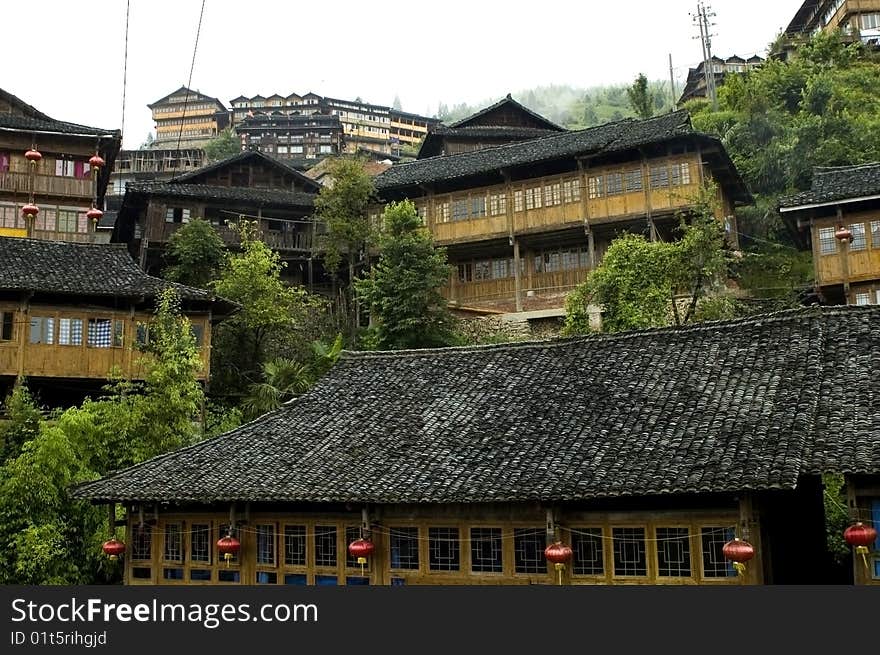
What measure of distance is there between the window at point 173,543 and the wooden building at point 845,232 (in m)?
20.6

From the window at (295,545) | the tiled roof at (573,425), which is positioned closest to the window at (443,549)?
the tiled roof at (573,425)

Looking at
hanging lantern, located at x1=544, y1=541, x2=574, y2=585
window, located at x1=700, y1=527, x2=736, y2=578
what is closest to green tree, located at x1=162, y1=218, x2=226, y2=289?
hanging lantern, located at x1=544, y1=541, x2=574, y2=585

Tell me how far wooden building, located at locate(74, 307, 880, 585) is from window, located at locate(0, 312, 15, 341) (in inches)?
411

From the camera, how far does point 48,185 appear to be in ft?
116

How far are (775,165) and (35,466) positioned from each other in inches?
1240

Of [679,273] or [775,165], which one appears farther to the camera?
[775,165]

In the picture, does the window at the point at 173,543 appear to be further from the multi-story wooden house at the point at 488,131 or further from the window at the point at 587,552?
the multi-story wooden house at the point at 488,131

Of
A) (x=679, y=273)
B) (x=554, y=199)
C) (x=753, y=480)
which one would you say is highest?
(x=554, y=199)

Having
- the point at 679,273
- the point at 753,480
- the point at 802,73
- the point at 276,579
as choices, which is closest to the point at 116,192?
the point at 802,73

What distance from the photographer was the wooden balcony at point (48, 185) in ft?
115

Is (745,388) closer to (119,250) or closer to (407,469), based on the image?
(407,469)

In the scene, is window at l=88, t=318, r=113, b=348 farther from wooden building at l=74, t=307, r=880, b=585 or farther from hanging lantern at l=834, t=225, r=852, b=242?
hanging lantern at l=834, t=225, r=852, b=242

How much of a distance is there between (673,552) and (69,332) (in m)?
18.8

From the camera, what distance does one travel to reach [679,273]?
2745 centimetres
